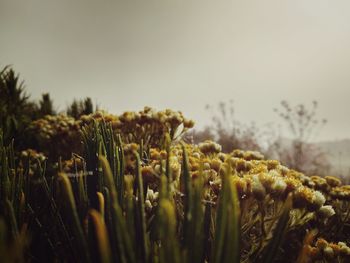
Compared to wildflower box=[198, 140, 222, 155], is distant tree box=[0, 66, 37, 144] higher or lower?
higher

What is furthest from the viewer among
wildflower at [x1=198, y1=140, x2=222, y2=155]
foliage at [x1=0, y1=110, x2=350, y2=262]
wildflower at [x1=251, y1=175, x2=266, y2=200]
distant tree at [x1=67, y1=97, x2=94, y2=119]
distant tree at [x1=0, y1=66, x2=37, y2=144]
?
distant tree at [x1=67, y1=97, x2=94, y2=119]

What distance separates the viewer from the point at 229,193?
73 centimetres

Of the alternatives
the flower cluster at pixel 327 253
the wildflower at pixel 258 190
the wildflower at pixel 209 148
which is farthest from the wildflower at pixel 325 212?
the wildflower at pixel 209 148

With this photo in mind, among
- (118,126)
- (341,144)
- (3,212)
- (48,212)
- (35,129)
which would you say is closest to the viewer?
(3,212)

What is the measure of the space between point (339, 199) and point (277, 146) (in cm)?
876

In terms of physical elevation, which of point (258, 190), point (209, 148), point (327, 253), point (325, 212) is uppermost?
point (209, 148)

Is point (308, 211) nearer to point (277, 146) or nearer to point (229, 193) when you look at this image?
point (229, 193)

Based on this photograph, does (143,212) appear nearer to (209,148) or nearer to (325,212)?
(325,212)

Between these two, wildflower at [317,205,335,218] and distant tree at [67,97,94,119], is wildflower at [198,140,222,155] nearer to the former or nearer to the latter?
wildflower at [317,205,335,218]

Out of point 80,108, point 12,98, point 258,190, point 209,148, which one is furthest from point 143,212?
point 80,108

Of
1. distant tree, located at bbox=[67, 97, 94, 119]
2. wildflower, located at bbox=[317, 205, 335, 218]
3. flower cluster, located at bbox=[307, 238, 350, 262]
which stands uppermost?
distant tree, located at bbox=[67, 97, 94, 119]

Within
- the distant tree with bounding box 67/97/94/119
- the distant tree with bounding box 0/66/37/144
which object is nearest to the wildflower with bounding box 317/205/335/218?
the distant tree with bounding box 0/66/37/144

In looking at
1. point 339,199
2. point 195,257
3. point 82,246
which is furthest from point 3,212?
point 339,199

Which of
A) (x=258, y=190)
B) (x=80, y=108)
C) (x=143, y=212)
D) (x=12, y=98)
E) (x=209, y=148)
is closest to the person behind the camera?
(x=143, y=212)
